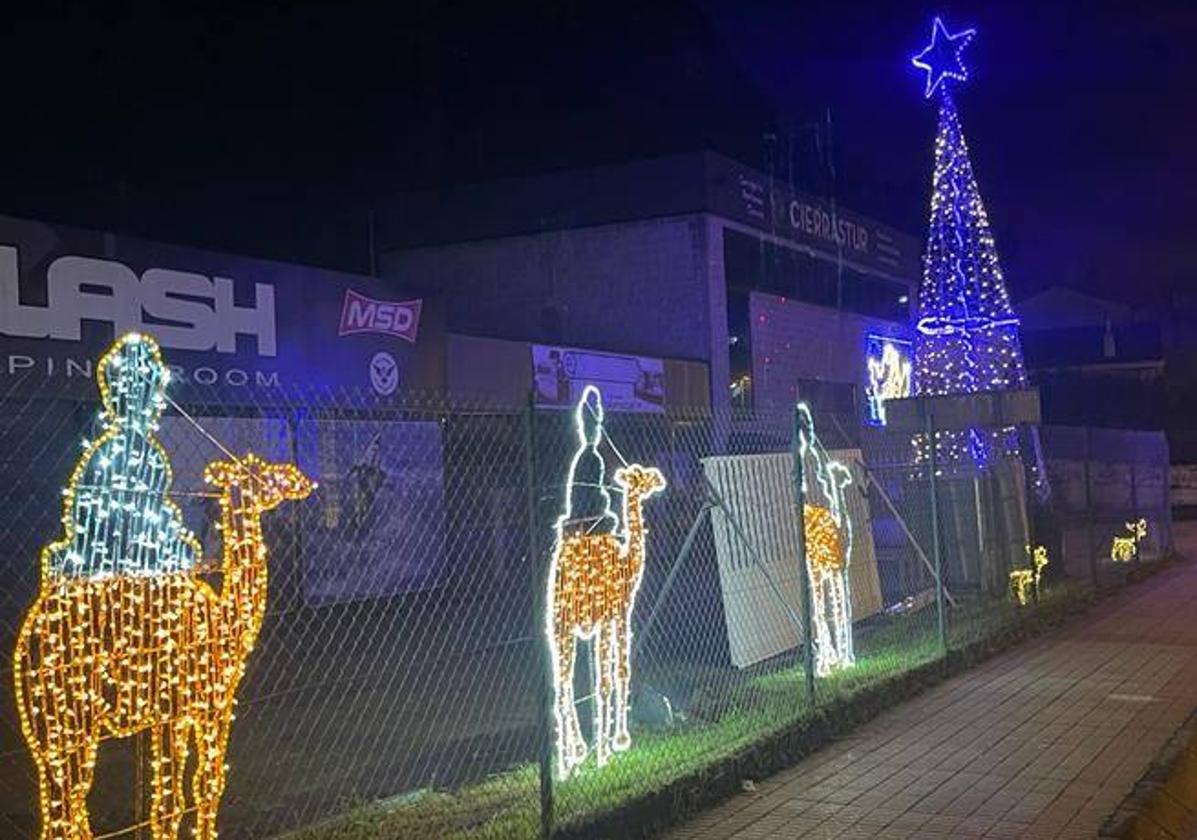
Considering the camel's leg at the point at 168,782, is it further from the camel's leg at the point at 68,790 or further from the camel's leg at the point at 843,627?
the camel's leg at the point at 843,627

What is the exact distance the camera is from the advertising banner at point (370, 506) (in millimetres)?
14375

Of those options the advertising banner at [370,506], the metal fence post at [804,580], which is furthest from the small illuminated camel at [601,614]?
the advertising banner at [370,506]

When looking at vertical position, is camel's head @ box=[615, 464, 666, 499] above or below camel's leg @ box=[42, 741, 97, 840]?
above

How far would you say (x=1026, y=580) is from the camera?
1377cm

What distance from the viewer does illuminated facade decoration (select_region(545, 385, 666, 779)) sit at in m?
6.37

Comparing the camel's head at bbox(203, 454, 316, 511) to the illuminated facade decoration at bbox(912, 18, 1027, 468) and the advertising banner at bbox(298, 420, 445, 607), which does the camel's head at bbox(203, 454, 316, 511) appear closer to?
the advertising banner at bbox(298, 420, 445, 607)

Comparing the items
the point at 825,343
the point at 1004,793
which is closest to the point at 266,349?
the point at 1004,793

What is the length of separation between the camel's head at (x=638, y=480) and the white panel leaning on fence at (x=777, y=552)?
167 centimetres

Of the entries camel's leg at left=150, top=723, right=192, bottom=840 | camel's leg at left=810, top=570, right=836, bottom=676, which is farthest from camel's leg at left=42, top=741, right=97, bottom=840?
camel's leg at left=810, top=570, right=836, bottom=676

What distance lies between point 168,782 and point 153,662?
620mm

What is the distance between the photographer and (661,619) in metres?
13.0

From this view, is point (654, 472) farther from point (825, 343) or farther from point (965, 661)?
point (825, 343)

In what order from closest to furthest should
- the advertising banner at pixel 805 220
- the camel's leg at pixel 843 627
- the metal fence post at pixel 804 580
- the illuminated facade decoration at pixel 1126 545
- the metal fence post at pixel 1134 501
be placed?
the metal fence post at pixel 804 580, the camel's leg at pixel 843 627, the metal fence post at pixel 1134 501, the illuminated facade decoration at pixel 1126 545, the advertising banner at pixel 805 220

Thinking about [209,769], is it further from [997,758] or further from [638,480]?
[997,758]
